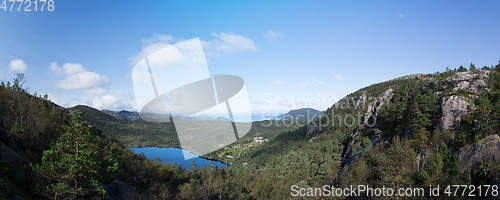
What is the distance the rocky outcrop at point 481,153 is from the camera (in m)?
17.8

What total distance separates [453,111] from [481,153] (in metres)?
13.3

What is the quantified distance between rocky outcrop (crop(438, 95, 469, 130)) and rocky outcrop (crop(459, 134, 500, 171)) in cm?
886

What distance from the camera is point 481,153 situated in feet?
61.4

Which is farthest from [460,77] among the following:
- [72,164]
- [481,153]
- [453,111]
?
[72,164]

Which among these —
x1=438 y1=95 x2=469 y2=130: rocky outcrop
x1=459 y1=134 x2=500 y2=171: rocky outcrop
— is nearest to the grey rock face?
x1=438 y1=95 x2=469 y2=130: rocky outcrop

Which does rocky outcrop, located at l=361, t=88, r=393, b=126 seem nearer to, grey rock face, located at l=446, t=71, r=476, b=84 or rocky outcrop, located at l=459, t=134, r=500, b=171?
grey rock face, located at l=446, t=71, r=476, b=84

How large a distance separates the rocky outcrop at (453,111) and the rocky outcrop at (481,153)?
29.1 feet

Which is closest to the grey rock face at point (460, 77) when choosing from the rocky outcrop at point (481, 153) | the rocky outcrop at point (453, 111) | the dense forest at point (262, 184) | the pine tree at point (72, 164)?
the dense forest at point (262, 184)

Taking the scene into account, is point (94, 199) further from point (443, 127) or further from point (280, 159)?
point (280, 159)

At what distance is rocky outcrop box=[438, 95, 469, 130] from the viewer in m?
27.4

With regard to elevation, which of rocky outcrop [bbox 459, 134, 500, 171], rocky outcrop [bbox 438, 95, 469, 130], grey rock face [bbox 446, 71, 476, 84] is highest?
grey rock face [bbox 446, 71, 476, 84]

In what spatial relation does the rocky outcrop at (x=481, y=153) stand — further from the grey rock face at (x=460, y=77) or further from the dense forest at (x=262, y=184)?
the grey rock face at (x=460, y=77)

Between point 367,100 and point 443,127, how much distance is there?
105854 millimetres

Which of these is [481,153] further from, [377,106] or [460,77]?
[377,106]
